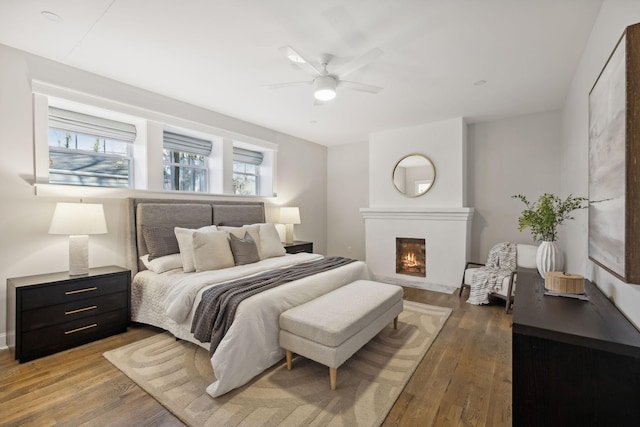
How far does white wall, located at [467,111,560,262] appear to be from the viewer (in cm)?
406

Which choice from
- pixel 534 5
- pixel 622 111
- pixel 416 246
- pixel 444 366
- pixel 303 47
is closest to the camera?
pixel 622 111

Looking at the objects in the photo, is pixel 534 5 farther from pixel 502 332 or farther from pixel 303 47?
pixel 502 332

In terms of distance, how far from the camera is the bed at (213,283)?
1988 millimetres

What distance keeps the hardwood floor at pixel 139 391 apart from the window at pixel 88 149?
1721 millimetres

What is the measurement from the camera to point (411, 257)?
488cm

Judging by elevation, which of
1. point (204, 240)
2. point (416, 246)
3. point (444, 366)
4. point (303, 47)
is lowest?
point (444, 366)

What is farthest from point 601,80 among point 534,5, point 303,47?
point 303,47

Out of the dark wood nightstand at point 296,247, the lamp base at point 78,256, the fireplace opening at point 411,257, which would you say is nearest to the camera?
the lamp base at point 78,256

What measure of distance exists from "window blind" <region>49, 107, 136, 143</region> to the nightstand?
1487mm

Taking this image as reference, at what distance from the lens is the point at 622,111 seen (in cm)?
121

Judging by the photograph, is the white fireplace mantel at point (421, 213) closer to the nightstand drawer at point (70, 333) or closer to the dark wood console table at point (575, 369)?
the dark wood console table at point (575, 369)

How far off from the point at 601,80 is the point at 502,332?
234 centimetres

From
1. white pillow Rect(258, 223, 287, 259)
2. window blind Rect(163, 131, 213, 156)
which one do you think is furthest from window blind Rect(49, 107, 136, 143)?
white pillow Rect(258, 223, 287, 259)

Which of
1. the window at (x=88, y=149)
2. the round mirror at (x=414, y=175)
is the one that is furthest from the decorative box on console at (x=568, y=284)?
the window at (x=88, y=149)
